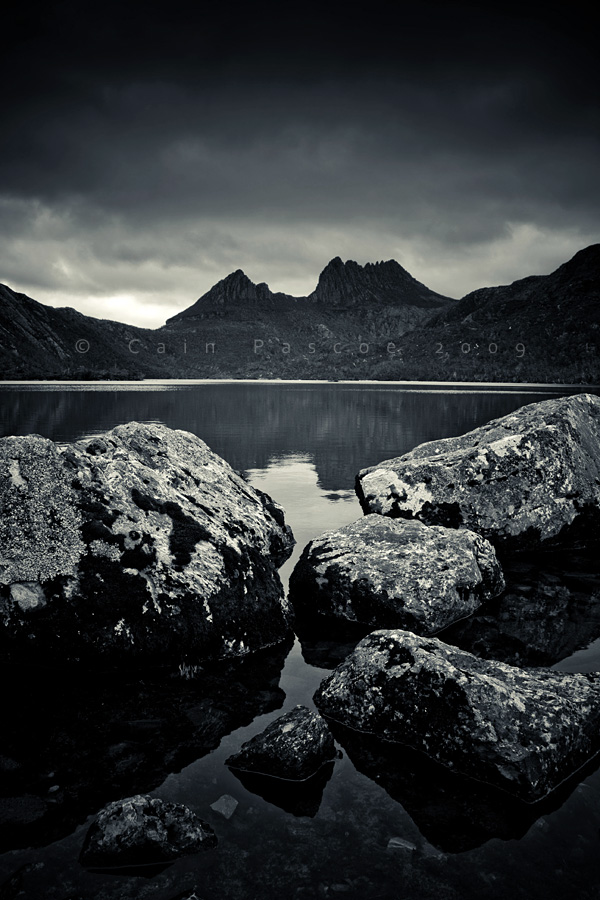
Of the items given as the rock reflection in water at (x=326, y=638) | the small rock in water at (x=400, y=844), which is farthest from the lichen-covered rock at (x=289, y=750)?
the rock reflection in water at (x=326, y=638)

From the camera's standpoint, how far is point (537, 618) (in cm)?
775

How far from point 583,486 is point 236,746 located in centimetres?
893

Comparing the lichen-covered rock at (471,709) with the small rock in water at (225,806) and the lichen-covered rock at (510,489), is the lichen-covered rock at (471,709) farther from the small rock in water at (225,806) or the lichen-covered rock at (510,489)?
the lichen-covered rock at (510,489)

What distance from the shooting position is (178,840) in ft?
12.3

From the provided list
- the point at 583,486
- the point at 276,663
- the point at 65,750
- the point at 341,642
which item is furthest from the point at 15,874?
the point at 583,486

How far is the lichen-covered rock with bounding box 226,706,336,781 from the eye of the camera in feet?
15.0

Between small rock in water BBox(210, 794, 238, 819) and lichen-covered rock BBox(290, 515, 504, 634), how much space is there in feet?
11.7

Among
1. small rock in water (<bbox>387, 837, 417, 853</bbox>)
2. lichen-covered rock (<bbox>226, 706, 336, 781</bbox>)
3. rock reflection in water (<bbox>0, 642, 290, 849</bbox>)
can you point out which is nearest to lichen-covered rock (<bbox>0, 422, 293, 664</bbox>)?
rock reflection in water (<bbox>0, 642, 290, 849</bbox>)

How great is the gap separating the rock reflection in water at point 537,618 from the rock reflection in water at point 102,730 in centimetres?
261

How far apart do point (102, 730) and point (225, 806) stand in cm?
154

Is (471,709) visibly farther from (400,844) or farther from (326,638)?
(326,638)

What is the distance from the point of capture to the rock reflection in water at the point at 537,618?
6.82 metres

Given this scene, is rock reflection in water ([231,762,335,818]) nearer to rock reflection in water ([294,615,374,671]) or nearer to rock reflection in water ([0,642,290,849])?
rock reflection in water ([0,642,290,849])

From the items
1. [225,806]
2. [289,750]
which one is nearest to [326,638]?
[289,750]
